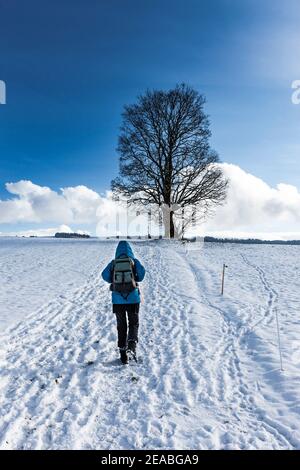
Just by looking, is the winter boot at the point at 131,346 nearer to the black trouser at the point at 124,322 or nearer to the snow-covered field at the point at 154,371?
the black trouser at the point at 124,322

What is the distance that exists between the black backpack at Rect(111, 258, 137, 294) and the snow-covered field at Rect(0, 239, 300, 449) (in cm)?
156

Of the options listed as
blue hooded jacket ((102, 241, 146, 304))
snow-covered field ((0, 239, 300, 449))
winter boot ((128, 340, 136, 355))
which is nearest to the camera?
snow-covered field ((0, 239, 300, 449))

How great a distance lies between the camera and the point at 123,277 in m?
6.61

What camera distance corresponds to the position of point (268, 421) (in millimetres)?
4891

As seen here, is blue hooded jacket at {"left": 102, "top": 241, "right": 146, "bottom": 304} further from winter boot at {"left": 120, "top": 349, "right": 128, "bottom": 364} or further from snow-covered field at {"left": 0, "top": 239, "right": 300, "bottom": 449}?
snow-covered field at {"left": 0, "top": 239, "right": 300, "bottom": 449}

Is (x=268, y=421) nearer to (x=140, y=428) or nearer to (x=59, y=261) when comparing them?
(x=140, y=428)

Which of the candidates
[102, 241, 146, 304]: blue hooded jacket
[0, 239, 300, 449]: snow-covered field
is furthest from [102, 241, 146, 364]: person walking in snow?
[0, 239, 300, 449]: snow-covered field

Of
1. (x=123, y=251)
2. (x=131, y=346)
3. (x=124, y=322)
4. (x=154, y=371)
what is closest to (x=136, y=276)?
(x=123, y=251)

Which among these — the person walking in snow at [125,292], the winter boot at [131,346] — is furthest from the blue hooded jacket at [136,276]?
the winter boot at [131,346]

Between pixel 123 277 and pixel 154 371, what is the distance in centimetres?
191

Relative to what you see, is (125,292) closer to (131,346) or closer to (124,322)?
(124,322)

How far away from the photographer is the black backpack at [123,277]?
6.60 metres

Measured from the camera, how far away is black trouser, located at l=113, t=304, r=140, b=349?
22.1 feet
